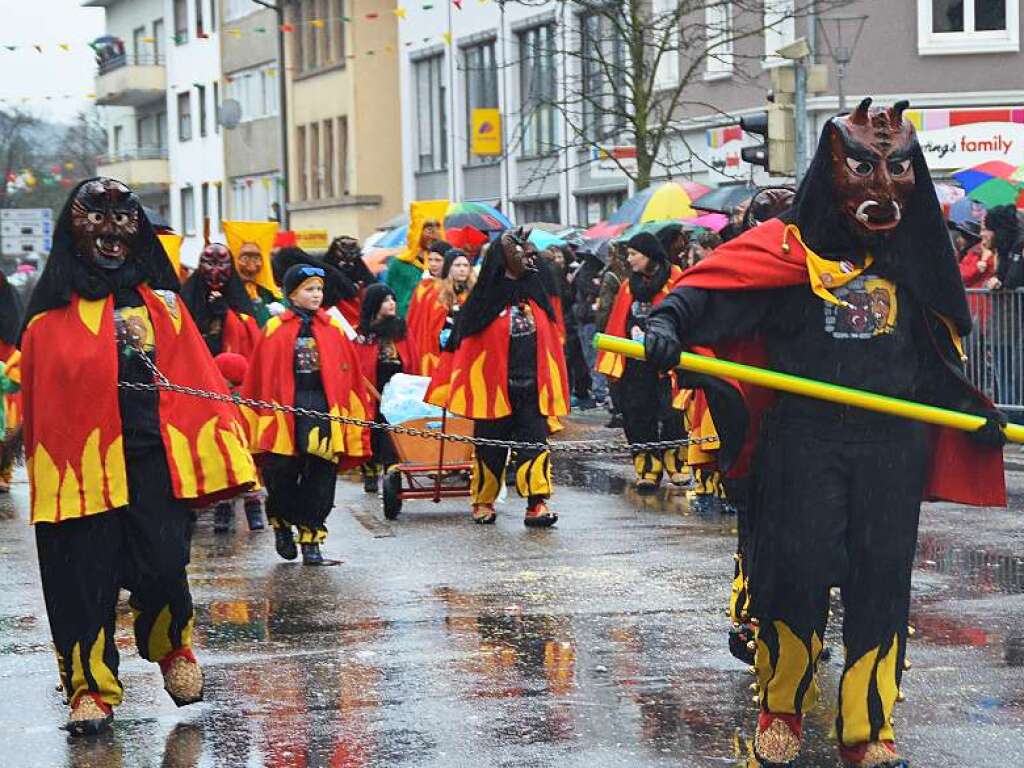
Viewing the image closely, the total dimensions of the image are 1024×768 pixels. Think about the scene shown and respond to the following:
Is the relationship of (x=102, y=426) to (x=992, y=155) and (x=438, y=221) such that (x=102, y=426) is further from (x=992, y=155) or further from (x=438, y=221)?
(x=992, y=155)

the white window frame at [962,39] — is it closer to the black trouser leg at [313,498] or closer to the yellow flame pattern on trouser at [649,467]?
the yellow flame pattern on trouser at [649,467]

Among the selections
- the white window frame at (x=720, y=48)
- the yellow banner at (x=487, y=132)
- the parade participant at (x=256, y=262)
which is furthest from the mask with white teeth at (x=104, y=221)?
the yellow banner at (x=487, y=132)

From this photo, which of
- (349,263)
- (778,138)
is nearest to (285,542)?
(349,263)

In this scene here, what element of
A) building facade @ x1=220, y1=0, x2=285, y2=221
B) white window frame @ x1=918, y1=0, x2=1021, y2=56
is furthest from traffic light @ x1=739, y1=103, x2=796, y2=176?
building facade @ x1=220, y1=0, x2=285, y2=221

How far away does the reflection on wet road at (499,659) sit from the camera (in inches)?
279

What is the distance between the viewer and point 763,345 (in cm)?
665

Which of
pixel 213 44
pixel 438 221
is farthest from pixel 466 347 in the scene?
pixel 213 44

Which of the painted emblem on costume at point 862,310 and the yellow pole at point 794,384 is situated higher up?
the painted emblem on costume at point 862,310

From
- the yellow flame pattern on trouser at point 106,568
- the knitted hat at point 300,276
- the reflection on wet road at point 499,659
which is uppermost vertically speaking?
the knitted hat at point 300,276

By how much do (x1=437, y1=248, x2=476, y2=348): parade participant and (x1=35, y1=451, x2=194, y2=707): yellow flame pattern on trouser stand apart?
7.23 metres

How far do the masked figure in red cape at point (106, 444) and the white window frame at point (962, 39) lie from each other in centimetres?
2302

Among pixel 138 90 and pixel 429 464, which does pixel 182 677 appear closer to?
pixel 429 464

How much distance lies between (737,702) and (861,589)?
4.34ft

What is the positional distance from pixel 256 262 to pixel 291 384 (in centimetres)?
404
